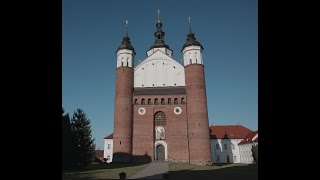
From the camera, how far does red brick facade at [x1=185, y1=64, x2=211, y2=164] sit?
36.2 meters

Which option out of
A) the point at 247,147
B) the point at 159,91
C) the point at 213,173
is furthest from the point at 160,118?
the point at 247,147

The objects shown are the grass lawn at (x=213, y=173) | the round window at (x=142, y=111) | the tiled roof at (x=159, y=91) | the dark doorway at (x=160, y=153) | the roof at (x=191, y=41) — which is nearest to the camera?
the grass lawn at (x=213, y=173)

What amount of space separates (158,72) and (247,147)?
976 inches

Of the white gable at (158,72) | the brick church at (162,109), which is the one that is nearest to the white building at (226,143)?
the brick church at (162,109)

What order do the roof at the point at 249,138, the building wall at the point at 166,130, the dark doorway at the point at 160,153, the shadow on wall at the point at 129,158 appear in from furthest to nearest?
the roof at the point at 249,138 < the dark doorway at the point at 160,153 < the building wall at the point at 166,130 < the shadow on wall at the point at 129,158

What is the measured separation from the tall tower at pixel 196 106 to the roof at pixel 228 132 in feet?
68.3

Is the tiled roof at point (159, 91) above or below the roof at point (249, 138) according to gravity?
above

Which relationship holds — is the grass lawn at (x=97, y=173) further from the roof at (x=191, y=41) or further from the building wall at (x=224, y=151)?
the building wall at (x=224, y=151)

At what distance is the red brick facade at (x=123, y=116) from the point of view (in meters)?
36.8
